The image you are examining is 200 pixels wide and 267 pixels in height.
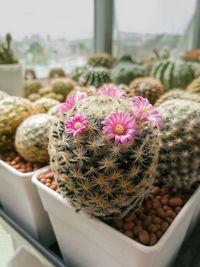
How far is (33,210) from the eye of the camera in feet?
1.97

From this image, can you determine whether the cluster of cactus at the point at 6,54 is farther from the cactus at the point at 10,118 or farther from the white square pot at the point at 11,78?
the cactus at the point at 10,118

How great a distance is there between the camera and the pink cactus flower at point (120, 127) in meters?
0.35

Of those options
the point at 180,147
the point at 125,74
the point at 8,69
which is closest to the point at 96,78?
the point at 125,74

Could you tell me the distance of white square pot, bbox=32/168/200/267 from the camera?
398mm

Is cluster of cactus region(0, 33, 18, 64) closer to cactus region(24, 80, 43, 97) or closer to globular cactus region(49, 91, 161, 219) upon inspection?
cactus region(24, 80, 43, 97)

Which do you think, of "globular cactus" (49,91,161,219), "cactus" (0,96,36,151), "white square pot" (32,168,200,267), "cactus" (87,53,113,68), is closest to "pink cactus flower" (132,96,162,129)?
"globular cactus" (49,91,161,219)

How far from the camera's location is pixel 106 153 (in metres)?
0.37

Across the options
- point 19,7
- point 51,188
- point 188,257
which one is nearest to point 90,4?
point 19,7

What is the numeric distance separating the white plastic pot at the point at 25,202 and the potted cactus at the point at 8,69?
48 cm

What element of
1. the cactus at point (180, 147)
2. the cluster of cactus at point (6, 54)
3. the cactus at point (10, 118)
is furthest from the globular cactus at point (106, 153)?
the cluster of cactus at point (6, 54)

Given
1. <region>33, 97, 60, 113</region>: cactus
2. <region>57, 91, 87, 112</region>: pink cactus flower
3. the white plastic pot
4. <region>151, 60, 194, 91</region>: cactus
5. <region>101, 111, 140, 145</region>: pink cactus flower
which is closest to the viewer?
<region>101, 111, 140, 145</region>: pink cactus flower

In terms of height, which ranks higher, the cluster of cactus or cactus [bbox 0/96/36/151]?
the cluster of cactus

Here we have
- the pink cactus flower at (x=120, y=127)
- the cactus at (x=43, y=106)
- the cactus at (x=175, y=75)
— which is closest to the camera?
the pink cactus flower at (x=120, y=127)

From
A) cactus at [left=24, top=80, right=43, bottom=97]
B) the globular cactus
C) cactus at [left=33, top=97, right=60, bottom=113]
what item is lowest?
cactus at [left=24, top=80, right=43, bottom=97]
